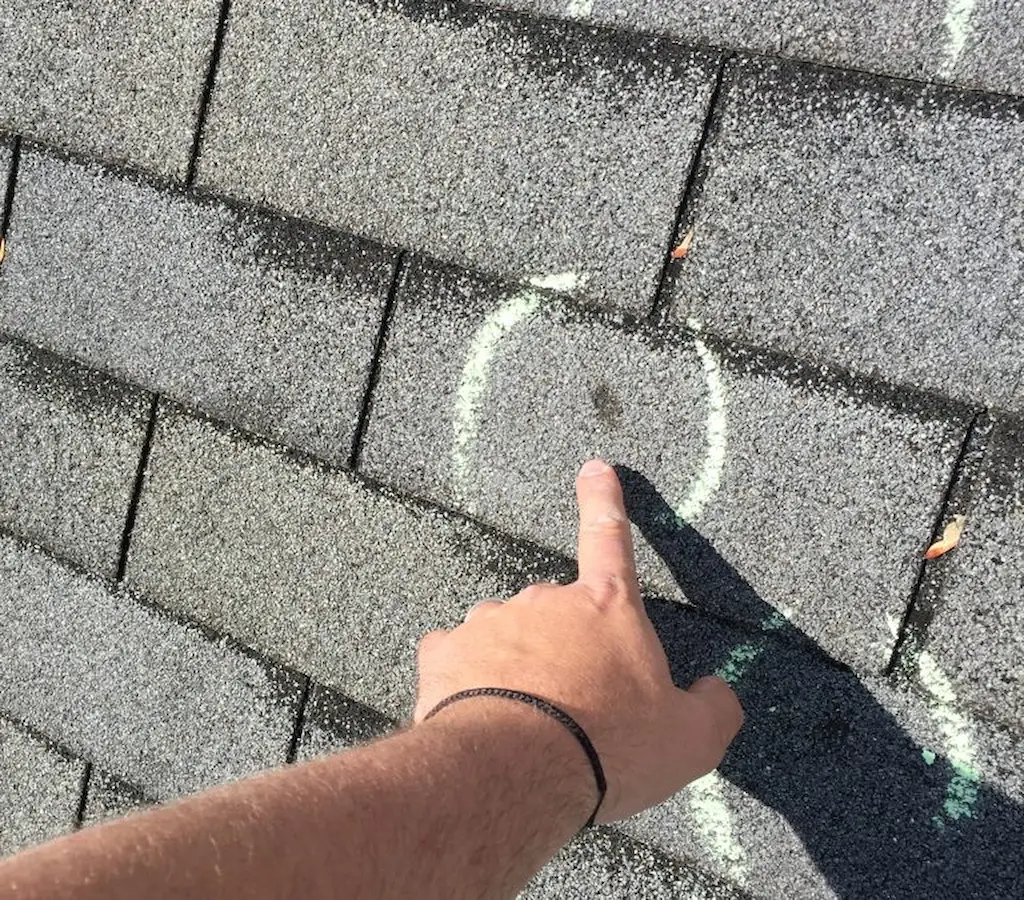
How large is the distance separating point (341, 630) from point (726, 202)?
96 cm

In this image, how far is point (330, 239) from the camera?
1.65m

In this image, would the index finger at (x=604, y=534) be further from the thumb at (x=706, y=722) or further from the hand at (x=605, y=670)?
the thumb at (x=706, y=722)

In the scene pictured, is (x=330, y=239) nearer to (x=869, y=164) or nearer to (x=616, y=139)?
(x=616, y=139)

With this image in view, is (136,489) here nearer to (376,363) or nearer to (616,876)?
(376,363)

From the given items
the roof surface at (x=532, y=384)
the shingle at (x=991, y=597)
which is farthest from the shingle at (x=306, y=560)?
the shingle at (x=991, y=597)

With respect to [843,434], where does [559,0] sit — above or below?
above

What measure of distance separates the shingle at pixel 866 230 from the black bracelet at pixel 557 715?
606 mm

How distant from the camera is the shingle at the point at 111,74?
1.74 meters

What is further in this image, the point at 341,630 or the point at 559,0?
the point at 341,630

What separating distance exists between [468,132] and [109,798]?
1.47m

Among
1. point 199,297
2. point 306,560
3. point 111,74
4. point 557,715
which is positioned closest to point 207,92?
point 111,74

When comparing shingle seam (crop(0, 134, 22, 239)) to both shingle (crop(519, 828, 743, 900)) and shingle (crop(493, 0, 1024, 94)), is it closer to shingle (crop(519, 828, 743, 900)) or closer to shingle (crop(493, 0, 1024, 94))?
shingle (crop(493, 0, 1024, 94))

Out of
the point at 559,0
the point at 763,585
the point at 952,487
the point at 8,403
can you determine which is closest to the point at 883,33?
the point at 559,0

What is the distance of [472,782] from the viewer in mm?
1080
